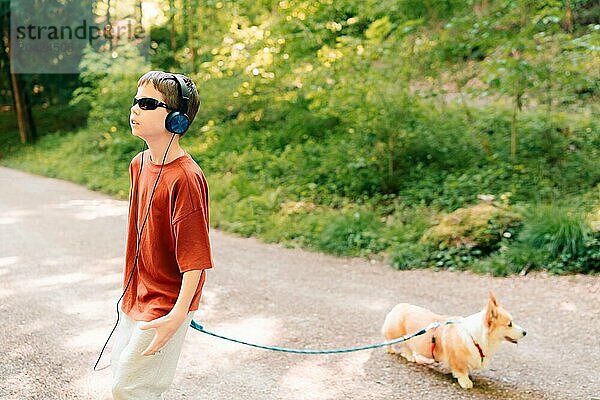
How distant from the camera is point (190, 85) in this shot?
2547 millimetres

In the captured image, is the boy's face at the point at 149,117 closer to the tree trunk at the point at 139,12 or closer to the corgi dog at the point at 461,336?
the corgi dog at the point at 461,336

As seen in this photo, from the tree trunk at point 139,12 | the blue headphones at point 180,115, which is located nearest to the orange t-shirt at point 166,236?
the blue headphones at point 180,115

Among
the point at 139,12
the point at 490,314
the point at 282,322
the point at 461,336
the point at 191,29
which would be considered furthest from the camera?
the point at 139,12

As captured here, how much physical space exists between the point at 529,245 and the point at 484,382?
3.29m

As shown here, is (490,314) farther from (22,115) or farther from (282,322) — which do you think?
(22,115)

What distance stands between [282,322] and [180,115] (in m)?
3.30

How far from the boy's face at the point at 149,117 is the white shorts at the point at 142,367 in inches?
28.8

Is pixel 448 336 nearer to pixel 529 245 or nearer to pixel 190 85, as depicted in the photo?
pixel 190 85

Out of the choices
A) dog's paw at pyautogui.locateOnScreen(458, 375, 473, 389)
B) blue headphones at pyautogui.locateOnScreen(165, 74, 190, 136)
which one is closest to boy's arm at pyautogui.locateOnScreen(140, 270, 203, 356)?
blue headphones at pyautogui.locateOnScreen(165, 74, 190, 136)

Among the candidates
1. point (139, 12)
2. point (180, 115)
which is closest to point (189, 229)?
point (180, 115)

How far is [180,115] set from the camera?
2.46m

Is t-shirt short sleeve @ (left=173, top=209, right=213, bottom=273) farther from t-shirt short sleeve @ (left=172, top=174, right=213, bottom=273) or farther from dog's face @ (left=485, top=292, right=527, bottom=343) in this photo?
dog's face @ (left=485, top=292, right=527, bottom=343)

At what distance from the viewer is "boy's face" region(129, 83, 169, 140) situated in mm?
2453

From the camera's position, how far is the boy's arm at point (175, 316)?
2412 millimetres
